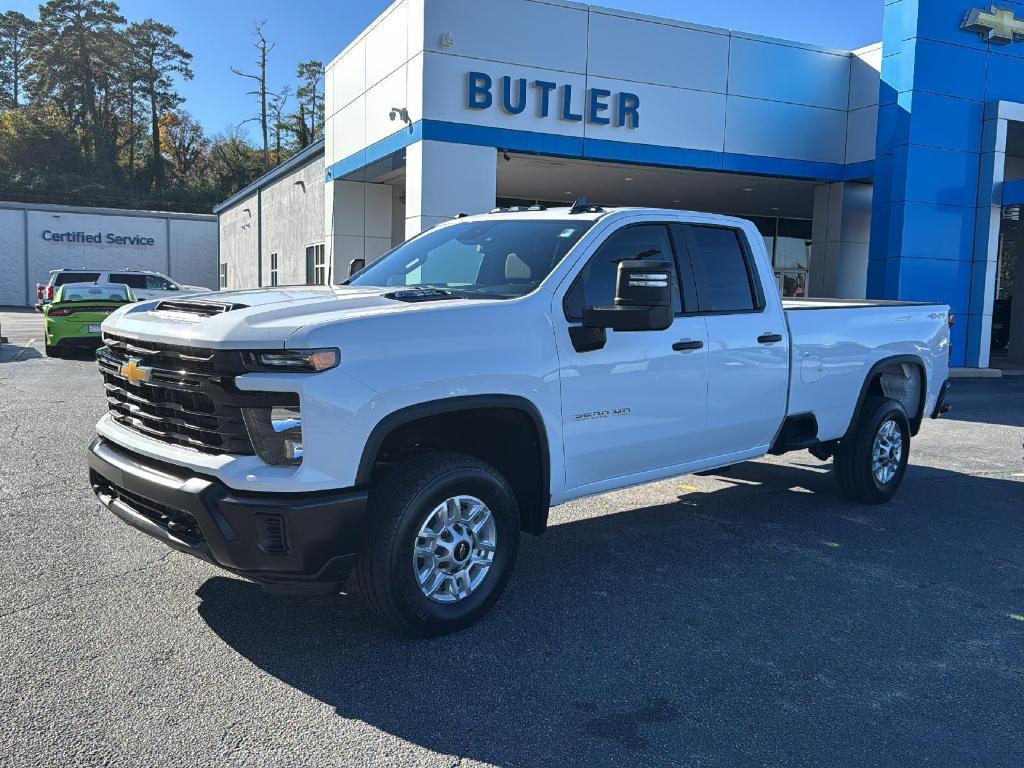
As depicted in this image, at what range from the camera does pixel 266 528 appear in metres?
3.49

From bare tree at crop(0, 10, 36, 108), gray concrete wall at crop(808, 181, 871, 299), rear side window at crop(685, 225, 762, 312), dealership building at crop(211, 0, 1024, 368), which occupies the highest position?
bare tree at crop(0, 10, 36, 108)

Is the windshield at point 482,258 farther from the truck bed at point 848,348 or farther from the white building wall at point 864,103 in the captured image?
the white building wall at point 864,103

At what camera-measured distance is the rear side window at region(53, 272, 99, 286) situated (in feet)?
91.3

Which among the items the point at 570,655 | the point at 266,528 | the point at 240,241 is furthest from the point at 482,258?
the point at 240,241

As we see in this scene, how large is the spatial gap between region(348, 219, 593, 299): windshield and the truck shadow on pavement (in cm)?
167

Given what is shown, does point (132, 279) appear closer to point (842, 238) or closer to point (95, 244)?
point (842, 238)

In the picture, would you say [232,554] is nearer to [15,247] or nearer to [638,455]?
[638,455]

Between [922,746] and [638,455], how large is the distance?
207cm

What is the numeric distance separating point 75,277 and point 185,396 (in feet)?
90.7

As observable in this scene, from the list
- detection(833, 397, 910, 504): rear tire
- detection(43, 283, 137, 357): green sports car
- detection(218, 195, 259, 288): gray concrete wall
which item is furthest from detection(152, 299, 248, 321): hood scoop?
detection(218, 195, 259, 288): gray concrete wall

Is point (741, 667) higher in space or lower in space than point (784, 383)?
lower

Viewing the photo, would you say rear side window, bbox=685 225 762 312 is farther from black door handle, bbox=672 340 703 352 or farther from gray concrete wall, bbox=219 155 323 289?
gray concrete wall, bbox=219 155 323 289

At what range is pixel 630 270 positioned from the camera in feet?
13.9

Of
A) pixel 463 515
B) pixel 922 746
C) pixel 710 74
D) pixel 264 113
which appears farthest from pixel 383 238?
pixel 264 113
